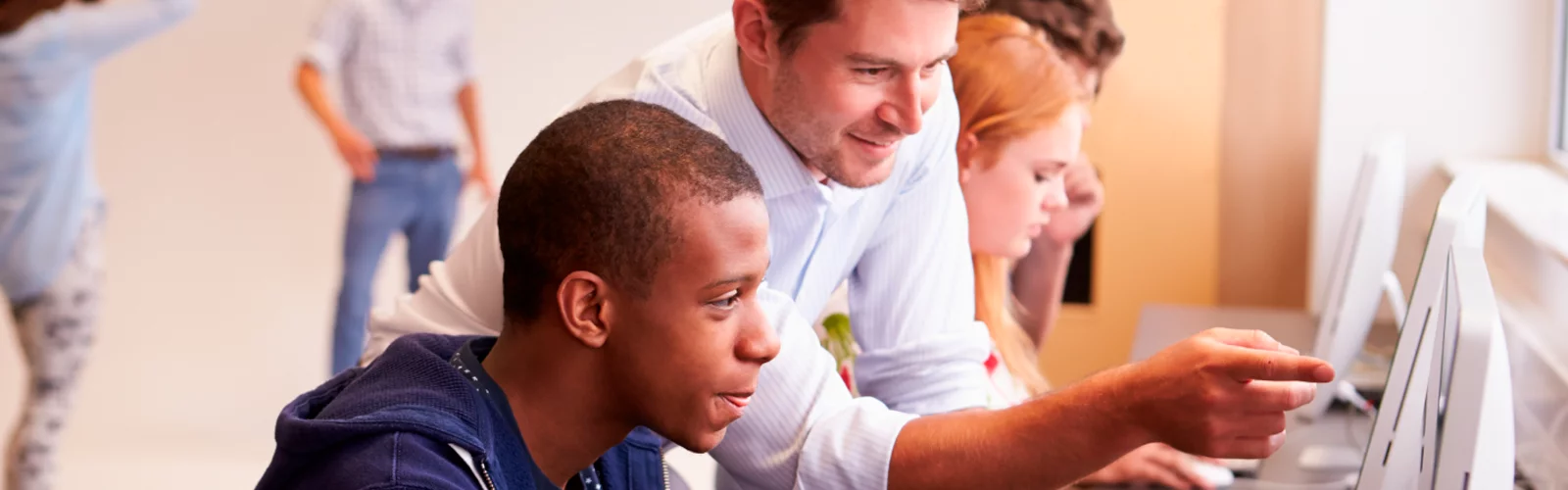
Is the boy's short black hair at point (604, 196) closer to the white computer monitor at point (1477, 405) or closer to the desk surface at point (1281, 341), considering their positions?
the white computer monitor at point (1477, 405)

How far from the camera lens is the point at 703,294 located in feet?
3.41

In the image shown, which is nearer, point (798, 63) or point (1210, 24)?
point (798, 63)

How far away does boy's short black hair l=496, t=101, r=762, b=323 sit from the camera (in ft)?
3.34

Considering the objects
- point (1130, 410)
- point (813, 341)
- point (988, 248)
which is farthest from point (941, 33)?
point (988, 248)

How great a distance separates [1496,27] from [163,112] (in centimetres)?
273

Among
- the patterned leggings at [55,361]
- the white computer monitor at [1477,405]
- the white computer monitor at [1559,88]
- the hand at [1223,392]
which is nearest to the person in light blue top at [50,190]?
the patterned leggings at [55,361]

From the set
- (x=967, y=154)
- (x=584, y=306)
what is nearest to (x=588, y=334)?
(x=584, y=306)

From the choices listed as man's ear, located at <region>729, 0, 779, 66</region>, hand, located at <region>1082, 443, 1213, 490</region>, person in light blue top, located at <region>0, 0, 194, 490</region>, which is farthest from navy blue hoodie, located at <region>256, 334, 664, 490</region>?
person in light blue top, located at <region>0, 0, 194, 490</region>

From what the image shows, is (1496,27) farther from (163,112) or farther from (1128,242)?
(163,112)

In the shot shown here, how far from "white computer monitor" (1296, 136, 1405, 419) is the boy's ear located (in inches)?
50.4

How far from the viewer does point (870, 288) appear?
5.31 feet

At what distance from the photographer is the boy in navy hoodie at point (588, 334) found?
39.6 inches

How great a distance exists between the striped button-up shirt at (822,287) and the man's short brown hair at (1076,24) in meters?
0.80

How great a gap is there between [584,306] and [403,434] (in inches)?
5.7
